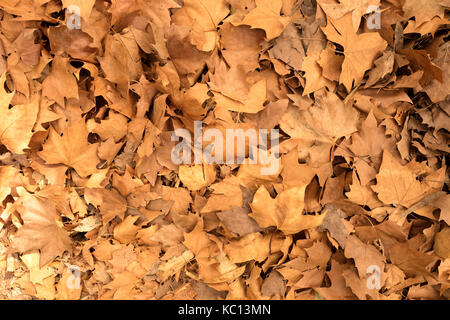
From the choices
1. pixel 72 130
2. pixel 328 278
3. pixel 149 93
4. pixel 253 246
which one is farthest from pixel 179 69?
pixel 328 278

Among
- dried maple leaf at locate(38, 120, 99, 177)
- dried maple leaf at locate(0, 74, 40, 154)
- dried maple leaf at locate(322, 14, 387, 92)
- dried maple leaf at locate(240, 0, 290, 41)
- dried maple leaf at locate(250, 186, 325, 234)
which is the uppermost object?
dried maple leaf at locate(240, 0, 290, 41)

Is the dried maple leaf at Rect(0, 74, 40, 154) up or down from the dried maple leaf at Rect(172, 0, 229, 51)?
down

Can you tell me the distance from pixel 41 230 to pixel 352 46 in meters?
0.78

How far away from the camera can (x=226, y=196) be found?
79 cm

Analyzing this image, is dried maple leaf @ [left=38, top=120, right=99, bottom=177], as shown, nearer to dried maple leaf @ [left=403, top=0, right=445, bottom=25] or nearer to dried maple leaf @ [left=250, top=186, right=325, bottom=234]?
dried maple leaf @ [left=250, top=186, right=325, bottom=234]

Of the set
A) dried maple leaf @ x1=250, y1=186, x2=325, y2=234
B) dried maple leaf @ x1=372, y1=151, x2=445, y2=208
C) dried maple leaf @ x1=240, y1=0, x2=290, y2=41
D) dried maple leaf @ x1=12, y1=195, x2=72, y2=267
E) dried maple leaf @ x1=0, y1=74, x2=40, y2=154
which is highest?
dried maple leaf @ x1=240, y1=0, x2=290, y2=41

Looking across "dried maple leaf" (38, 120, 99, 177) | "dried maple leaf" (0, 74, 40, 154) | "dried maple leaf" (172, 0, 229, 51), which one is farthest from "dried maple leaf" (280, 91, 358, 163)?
"dried maple leaf" (0, 74, 40, 154)

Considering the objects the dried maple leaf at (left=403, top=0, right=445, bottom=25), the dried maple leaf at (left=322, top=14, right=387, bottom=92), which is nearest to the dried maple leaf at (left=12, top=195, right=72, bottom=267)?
the dried maple leaf at (left=322, top=14, right=387, bottom=92)

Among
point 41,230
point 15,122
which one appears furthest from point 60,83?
point 41,230

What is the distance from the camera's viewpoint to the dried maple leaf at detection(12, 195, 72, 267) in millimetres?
805

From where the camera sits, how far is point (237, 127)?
78 centimetres

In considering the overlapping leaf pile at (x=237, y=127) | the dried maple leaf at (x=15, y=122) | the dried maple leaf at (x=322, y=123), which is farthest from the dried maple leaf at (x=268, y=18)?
the dried maple leaf at (x=15, y=122)

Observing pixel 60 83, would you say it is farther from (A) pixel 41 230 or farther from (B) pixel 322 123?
(B) pixel 322 123

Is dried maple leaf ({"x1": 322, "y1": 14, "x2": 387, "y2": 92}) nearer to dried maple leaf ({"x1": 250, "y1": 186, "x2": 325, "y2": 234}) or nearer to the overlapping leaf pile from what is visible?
the overlapping leaf pile
